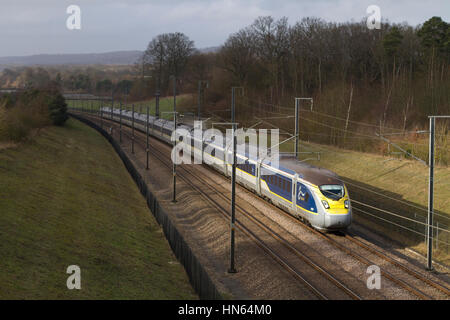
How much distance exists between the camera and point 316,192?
1013 inches

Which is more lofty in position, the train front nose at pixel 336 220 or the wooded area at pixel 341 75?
the wooded area at pixel 341 75

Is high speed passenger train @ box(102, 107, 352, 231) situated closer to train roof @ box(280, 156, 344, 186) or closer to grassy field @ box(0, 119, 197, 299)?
train roof @ box(280, 156, 344, 186)

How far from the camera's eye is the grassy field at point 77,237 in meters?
19.1

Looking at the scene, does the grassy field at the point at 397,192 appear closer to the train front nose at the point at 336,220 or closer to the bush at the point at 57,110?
the train front nose at the point at 336,220

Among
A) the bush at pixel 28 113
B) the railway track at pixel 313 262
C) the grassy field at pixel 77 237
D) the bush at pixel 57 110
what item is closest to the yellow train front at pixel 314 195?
the railway track at pixel 313 262

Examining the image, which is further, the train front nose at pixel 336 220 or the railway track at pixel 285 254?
the train front nose at pixel 336 220

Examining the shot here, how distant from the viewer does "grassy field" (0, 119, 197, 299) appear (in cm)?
1912

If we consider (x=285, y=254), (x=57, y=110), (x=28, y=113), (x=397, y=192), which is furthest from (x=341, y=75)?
(x=285, y=254)

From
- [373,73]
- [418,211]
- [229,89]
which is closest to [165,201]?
[418,211]

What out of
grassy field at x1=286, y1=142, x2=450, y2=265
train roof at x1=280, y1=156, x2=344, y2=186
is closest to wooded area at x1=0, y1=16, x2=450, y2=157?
grassy field at x1=286, y1=142, x2=450, y2=265

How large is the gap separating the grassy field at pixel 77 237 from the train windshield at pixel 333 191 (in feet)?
27.2

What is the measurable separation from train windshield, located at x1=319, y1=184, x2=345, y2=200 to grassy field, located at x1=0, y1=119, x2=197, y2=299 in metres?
8.29
